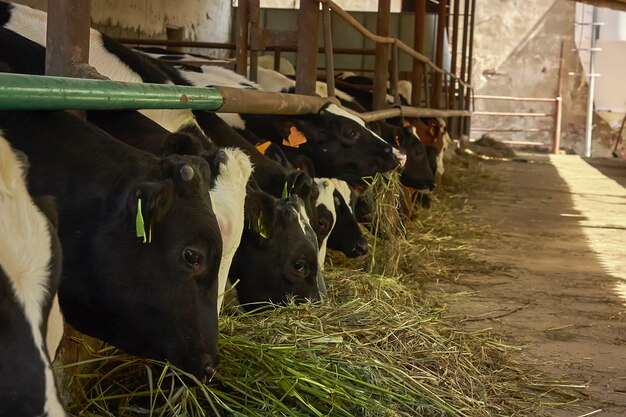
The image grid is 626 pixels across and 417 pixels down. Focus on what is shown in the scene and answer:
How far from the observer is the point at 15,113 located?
107 inches

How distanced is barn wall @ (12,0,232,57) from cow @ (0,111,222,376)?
5.68m

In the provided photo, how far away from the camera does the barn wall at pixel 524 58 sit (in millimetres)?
26297

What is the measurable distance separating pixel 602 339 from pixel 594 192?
868 centimetres

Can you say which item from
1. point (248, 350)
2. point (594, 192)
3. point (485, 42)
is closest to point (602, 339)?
point (248, 350)

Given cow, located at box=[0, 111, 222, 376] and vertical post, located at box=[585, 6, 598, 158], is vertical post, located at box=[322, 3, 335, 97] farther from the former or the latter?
vertical post, located at box=[585, 6, 598, 158]

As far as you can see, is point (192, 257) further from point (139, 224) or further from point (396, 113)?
point (396, 113)

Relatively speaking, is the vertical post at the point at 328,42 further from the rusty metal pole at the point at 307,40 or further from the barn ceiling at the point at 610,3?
the barn ceiling at the point at 610,3

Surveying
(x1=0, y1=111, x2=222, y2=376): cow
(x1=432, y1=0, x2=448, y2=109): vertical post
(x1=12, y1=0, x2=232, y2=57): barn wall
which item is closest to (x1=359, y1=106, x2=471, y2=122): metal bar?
(x1=432, y1=0, x2=448, y2=109): vertical post

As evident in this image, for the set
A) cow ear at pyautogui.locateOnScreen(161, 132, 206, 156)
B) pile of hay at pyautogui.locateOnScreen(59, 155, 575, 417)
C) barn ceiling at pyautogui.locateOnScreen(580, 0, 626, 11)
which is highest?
barn ceiling at pyautogui.locateOnScreen(580, 0, 626, 11)

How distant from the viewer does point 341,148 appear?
20.1 ft

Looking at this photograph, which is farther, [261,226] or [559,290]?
[559,290]

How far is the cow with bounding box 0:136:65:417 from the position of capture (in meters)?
1.72

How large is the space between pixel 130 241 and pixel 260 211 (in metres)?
1.28

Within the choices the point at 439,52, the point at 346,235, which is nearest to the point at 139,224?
the point at 346,235
